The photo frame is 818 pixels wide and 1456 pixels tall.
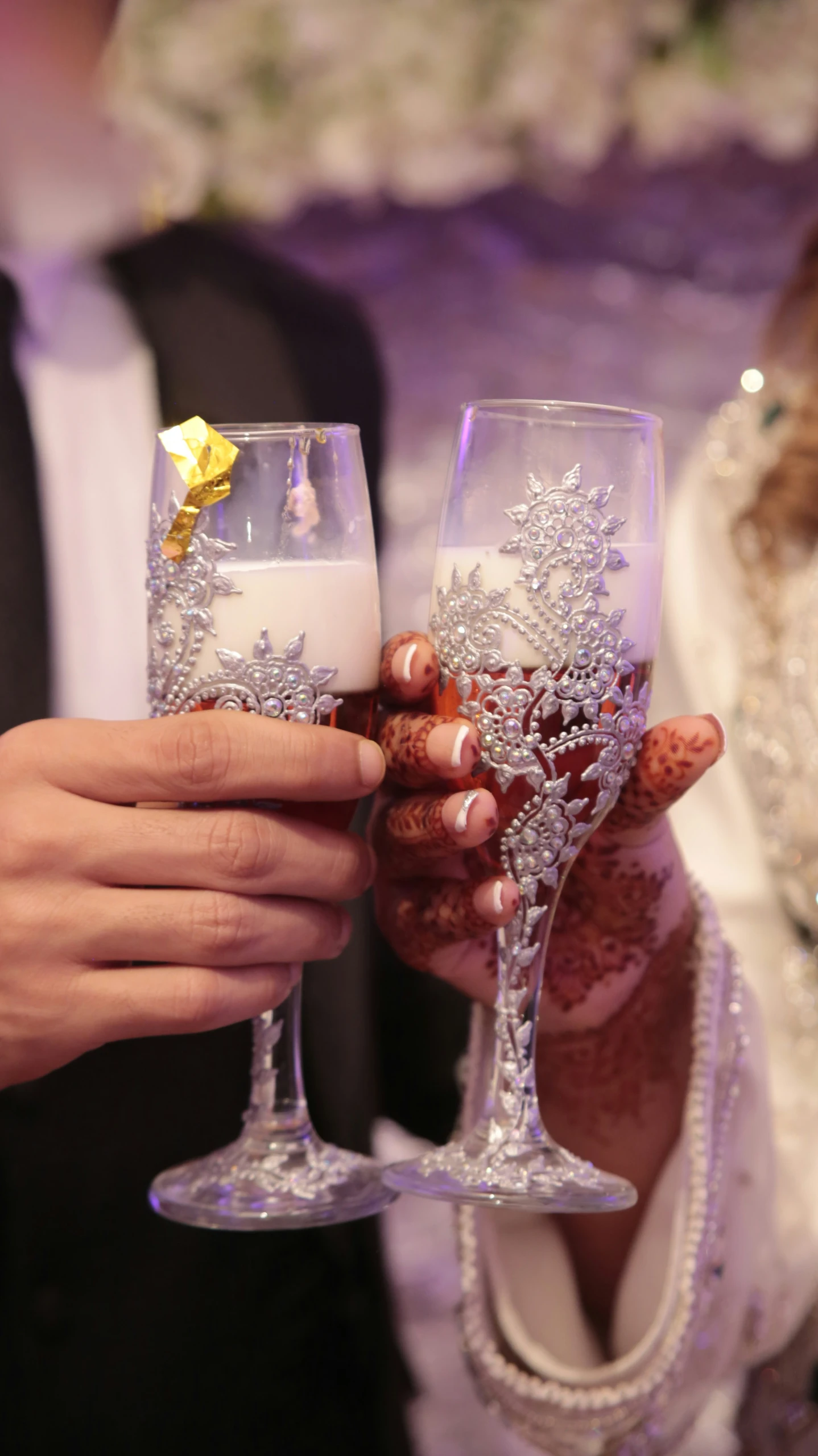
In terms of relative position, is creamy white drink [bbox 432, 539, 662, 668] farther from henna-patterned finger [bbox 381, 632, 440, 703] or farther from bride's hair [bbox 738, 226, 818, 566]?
bride's hair [bbox 738, 226, 818, 566]

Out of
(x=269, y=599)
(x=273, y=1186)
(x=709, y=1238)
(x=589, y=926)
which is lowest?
(x=709, y=1238)

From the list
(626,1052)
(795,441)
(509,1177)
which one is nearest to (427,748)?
(509,1177)

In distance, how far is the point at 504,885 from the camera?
63 cm

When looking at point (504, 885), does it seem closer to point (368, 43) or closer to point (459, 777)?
point (459, 777)

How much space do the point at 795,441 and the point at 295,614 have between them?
30.8 inches

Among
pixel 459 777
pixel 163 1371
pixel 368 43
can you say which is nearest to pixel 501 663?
pixel 459 777

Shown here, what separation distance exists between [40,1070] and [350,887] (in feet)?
0.63

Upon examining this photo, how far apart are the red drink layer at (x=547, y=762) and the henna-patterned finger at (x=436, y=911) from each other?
25 mm

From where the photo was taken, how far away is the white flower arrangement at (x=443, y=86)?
170 centimetres

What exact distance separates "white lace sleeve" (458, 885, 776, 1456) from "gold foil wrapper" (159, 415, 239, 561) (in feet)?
1.26

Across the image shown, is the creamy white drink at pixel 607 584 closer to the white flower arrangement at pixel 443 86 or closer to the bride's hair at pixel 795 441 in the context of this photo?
the bride's hair at pixel 795 441

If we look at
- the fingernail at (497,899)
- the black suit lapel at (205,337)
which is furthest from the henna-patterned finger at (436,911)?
the black suit lapel at (205,337)

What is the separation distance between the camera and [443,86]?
1764 millimetres

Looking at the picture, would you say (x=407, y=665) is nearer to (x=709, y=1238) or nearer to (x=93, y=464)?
(x=709, y=1238)
